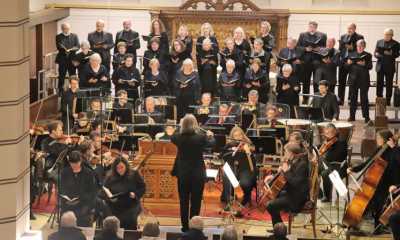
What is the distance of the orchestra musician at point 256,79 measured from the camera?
1636 cm

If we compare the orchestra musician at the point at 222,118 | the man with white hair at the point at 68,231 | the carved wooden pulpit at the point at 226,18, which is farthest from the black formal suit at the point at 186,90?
the man with white hair at the point at 68,231

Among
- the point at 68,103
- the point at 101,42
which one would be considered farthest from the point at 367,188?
the point at 101,42

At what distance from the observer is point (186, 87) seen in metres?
16.0

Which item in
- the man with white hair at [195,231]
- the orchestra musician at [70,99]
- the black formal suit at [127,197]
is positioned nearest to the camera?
the man with white hair at [195,231]

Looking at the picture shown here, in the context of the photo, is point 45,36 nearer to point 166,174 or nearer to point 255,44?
point 255,44

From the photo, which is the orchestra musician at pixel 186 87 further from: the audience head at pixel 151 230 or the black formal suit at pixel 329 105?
the audience head at pixel 151 230

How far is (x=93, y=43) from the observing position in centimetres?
1773

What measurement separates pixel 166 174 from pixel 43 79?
20.0 feet

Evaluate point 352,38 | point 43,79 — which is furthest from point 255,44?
point 43,79

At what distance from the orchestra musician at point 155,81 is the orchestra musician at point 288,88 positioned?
76.5 inches

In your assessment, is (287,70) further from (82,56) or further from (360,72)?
(82,56)

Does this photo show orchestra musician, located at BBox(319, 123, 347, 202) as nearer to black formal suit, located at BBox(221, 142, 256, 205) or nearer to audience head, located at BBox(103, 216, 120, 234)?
black formal suit, located at BBox(221, 142, 256, 205)

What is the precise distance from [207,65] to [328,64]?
2.12 meters

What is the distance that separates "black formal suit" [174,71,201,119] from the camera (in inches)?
629
